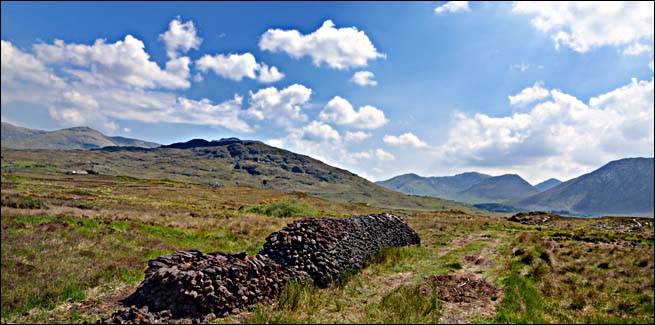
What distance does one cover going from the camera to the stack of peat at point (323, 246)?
13523 millimetres

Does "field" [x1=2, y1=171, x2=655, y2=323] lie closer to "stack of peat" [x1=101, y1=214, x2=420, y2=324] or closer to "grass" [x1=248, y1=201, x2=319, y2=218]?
"stack of peat" [x1=101, y1=214, x2=420, y2=324]

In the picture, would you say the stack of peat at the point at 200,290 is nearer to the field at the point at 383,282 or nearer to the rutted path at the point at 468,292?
the field at the point at 383,282

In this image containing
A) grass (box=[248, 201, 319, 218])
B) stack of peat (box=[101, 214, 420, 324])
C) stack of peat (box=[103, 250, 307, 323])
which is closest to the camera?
stack of peat (box=[103, 250, 307, 323])

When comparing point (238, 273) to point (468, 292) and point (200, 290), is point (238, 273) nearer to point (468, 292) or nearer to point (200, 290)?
point (200, 290)

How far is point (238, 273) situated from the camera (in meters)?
11.1

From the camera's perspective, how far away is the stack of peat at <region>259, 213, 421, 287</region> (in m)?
13.5

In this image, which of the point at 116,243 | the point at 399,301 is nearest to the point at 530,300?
the point at 399,301

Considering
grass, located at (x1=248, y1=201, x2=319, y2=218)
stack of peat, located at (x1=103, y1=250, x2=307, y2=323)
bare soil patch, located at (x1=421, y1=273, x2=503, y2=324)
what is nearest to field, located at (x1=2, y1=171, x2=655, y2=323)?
bare soil patch, located at (x1=421, y1=273, x2=503, y2=324)

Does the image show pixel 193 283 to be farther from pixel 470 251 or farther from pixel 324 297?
pixel 470 251

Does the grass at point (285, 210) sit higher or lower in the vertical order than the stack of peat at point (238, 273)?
lower

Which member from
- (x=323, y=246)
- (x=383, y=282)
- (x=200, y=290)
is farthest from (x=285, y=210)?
(x=200, y=290)

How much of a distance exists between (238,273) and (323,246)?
4.51 m

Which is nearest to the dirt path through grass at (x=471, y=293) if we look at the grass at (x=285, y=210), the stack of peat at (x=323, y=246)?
the stack of peat at (x=323, y=246)

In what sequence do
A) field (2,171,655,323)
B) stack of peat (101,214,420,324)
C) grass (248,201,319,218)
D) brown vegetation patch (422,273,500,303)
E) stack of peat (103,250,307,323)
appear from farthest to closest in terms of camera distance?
grass (248,201,319,218), brown vegetation patch (422,273,500,303), field (2,171,655,323), stack of peat (101,214,420,324), stack of peat (103,250,307,323)
